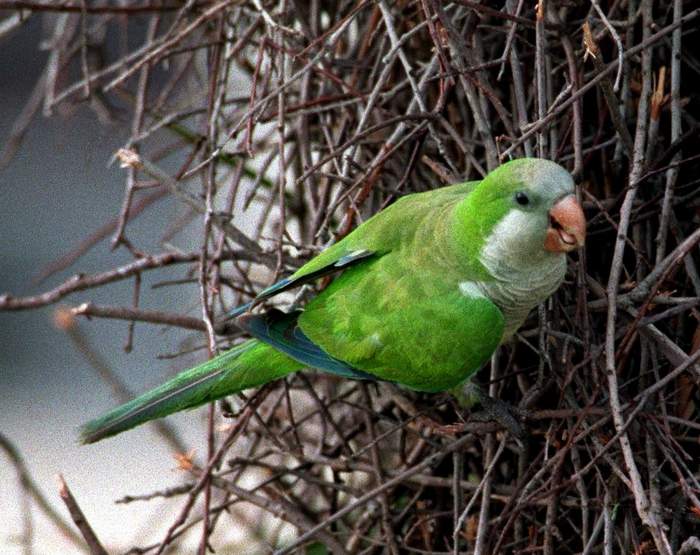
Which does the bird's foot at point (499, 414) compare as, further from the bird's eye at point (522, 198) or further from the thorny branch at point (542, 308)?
the bird's eye at point (522, 198)

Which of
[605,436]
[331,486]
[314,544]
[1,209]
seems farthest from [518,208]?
[1,209]

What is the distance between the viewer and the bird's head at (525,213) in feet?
4.11

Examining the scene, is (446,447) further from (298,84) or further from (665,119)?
(298,84)

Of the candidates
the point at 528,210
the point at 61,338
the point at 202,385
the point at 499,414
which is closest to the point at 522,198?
the point at 528,210

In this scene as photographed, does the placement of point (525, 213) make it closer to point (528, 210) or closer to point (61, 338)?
point (528, 210)

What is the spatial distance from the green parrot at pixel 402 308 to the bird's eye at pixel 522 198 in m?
0.04

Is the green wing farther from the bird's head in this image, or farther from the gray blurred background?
the gray blurred background

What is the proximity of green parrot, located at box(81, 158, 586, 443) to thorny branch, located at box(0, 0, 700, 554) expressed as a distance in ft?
0.18

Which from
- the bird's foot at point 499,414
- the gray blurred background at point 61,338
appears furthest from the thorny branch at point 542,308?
the gray blurred background at point 61,338

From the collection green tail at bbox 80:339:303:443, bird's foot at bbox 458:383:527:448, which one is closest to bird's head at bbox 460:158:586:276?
bird's foot at bbox 458:383:527:448

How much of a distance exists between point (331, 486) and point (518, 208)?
581mm

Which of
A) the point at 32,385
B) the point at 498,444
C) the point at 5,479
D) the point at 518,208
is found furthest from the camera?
the point at 32,385

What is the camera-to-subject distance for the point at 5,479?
12.4ft

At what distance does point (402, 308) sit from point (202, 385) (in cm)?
32
